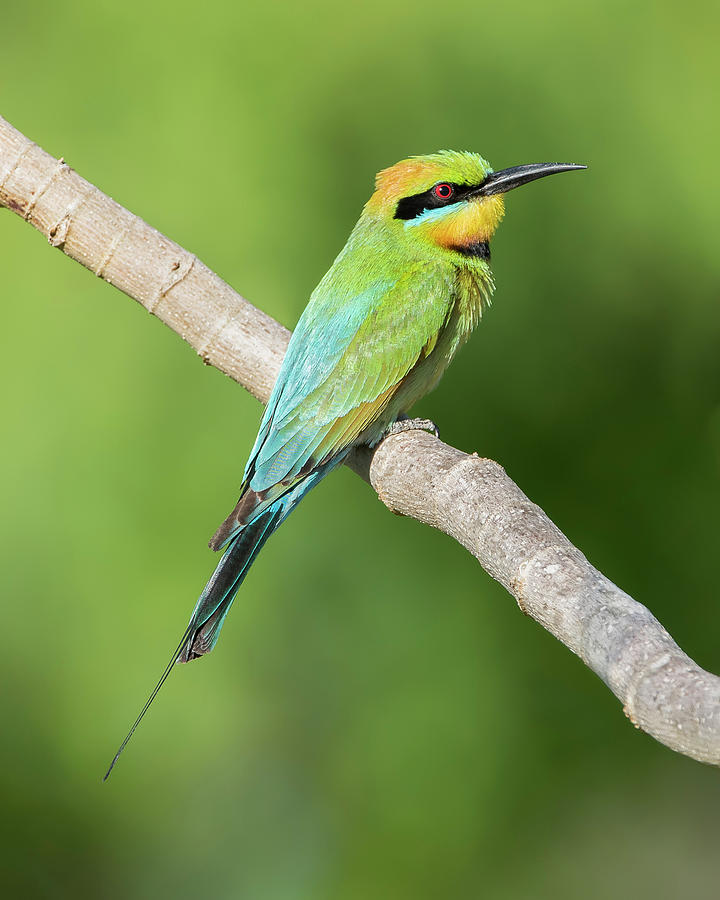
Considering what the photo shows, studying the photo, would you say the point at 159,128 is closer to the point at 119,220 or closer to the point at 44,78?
the point at 44,78

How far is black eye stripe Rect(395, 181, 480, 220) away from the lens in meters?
2.39

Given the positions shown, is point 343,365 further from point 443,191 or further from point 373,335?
point 443,191

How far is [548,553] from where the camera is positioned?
1.38 metres

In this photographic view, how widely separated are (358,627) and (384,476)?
59 centimetres

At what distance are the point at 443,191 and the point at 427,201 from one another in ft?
0.14

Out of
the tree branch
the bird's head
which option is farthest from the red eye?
the tree branch

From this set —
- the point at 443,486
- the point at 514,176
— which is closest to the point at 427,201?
the point at 514,176

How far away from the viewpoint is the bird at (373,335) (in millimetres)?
1989

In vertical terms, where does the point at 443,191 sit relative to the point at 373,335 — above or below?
above

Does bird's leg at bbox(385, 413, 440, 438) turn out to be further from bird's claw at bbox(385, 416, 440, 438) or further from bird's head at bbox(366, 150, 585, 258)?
bird's head at bbox(366, 150, 585, 258)

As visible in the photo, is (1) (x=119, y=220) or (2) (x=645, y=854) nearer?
(1) (x=119, y=220)

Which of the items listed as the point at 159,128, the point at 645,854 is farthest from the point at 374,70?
the point at 645,854

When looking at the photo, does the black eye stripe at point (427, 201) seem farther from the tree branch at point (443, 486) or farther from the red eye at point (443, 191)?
the tree branch at point (443, 486)

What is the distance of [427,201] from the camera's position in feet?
7.98
